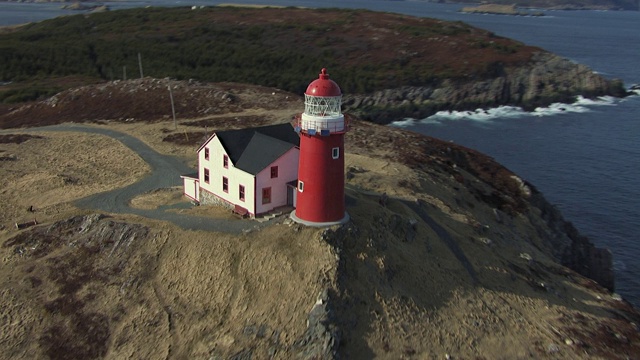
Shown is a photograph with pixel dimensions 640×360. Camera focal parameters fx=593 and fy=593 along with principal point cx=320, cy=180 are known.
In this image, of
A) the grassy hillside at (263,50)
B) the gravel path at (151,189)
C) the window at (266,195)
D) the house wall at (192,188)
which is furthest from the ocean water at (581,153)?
the house wall at (192,188)

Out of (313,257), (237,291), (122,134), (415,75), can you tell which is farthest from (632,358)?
(415,75)

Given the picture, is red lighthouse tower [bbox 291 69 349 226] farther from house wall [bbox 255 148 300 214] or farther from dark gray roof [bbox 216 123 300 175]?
dark gray roof [bbox 216 123 300 175]

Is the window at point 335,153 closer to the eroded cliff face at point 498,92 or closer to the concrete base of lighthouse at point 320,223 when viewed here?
the concrete base of lighthouse at point 320,223

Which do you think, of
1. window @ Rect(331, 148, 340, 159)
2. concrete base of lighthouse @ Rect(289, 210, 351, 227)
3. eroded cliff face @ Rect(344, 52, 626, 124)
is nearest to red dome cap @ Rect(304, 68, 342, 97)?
window @ Rect(331, 148, 340, 159)

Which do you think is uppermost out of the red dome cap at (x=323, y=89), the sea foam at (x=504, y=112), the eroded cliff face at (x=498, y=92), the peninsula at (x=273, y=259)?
the red dome cap at (x=323, y=89)

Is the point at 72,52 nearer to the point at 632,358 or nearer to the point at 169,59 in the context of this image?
the point at 169,59

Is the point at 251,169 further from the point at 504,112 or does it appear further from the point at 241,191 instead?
the point at 504,112
